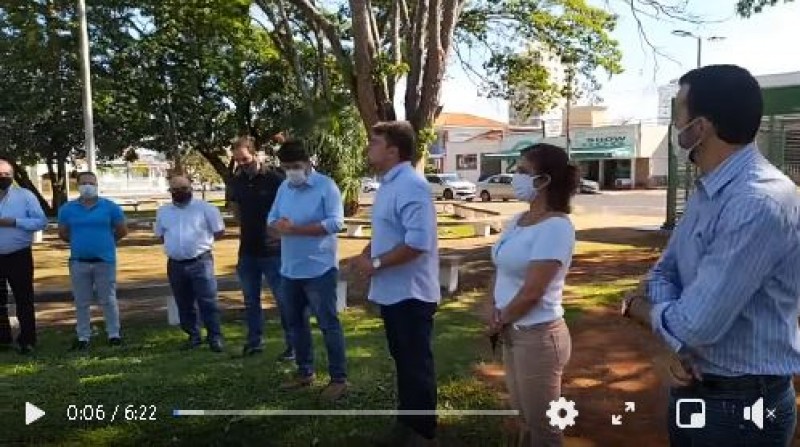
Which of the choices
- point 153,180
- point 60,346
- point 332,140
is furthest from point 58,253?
point 153,180

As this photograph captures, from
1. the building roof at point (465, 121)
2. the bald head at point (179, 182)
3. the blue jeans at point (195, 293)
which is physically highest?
the building roof at point (465, 121)

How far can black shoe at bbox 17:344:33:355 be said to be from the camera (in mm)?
6566

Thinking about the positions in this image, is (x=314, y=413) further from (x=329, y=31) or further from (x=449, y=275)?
(x=329, y=31)

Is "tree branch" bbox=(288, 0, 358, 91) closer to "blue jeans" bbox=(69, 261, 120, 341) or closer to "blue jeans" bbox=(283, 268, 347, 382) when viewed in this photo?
"blue jeans" bbox=(69, 261, 120, 341)

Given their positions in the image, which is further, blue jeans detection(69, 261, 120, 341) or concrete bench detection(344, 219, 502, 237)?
concrete bench detection(344, 219, 502, 237)

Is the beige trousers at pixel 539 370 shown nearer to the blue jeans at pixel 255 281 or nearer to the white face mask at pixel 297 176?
the white face mask at pixel 297 176

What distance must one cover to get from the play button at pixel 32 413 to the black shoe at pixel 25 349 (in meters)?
2.14

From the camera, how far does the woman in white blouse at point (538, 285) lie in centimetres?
310

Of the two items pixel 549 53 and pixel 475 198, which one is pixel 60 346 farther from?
pixel 475 198

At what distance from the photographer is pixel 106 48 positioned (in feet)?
78.6

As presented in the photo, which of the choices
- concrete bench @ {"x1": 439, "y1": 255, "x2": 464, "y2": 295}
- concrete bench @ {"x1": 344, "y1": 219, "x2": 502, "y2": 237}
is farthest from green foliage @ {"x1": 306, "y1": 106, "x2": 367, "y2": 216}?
concrete bench @ {"x1": 439, "y1": 255, "x2": 464, "y2": 295}

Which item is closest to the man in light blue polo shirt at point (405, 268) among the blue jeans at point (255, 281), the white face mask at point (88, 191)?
the blue jeans at point (255, 281)

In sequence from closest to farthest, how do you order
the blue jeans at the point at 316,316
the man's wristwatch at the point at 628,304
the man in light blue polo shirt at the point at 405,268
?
1. the man's wristwatch at the point at 628,304
2. the man in light blue polo shirt at the point at 405,268
3. the blue jeans at the point at 316,316
